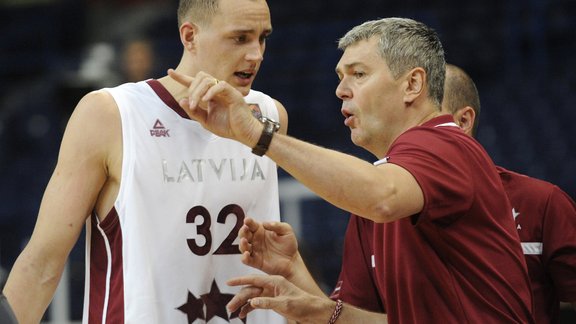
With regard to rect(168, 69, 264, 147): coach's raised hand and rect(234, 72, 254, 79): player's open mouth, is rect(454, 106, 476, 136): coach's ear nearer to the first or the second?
rect(234, 72, 254, 79): player's open mouth

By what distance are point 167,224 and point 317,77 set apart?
10.3m

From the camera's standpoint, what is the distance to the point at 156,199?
3982 millimetres

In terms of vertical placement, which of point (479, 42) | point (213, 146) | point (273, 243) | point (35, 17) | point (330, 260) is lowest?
point (330, 260)

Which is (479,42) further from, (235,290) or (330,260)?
(235,290)

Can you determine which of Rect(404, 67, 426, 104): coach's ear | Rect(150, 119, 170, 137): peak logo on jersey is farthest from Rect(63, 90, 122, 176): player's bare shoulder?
Rect(404, 67, 426, 104): coach's ear

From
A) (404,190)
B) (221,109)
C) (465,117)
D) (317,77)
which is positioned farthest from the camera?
(317,77)

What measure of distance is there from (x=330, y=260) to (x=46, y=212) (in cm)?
659

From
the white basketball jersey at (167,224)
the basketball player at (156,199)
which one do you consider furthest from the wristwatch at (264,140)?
the white basketball jersey at (167,224)

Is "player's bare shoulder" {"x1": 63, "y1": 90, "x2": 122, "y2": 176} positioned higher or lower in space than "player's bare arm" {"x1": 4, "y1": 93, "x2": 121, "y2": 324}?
higher

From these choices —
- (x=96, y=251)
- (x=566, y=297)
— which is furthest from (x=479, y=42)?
(x=96, y=251)

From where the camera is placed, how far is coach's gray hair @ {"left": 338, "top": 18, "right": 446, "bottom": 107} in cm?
400

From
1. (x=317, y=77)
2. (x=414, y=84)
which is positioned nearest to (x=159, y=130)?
(x=414, y=84)

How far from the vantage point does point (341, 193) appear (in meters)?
3.42

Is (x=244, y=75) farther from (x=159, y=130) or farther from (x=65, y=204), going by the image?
(x=65, y=204)
